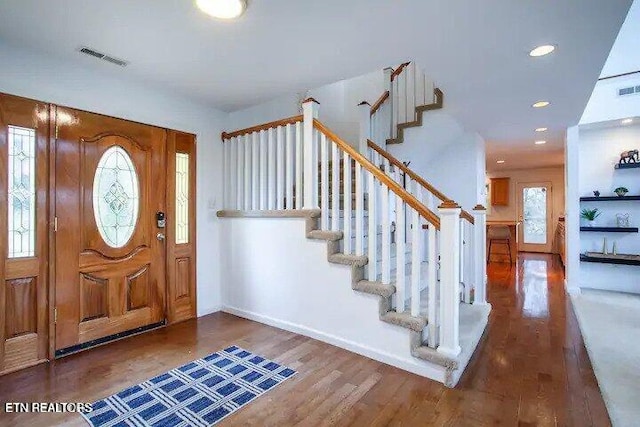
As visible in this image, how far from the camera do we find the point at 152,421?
5.88ft

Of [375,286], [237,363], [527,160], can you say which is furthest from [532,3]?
[527,160]

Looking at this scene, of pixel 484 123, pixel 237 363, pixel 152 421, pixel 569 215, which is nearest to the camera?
pixel 152 421

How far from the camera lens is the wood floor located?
6.04 ft

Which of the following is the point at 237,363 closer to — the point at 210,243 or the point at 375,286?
the point at 375,286

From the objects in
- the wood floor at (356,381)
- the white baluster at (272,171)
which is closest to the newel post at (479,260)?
the wood floor at (356,381)

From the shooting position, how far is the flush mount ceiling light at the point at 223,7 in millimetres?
1884

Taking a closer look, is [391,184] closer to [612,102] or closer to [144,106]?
[144,106]

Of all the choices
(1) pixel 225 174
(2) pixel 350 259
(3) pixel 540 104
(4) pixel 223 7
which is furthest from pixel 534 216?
(4) pixel 223 7

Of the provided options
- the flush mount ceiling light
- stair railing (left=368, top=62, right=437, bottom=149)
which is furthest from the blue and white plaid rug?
stair railing (left=368, top=62, right=437, bottom=149)

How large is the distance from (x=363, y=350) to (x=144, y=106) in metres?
3.12

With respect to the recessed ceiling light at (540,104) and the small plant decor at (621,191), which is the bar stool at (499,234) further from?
the recessed ceiling light at (540,104)

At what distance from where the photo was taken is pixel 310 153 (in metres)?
3.01

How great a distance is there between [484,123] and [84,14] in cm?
439

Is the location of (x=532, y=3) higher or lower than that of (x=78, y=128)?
higher
